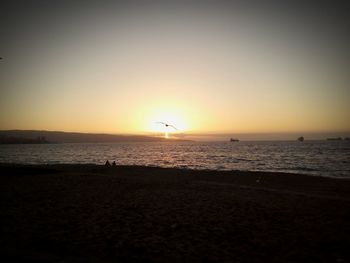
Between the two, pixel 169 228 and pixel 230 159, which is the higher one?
pixel 169 228

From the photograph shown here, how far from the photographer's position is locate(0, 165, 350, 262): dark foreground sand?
5.20 metres

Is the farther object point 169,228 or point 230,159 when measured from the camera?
point 230,159

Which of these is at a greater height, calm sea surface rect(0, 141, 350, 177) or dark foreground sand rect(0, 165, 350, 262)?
dark foreground sand rect(0, 165, 350, 262)

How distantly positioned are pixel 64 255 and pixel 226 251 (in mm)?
3063

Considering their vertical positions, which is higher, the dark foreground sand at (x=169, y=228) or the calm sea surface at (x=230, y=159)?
the dark foreground sand at (x=169, y=228)

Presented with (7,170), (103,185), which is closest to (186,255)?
(103,185)

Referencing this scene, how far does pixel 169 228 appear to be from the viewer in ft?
22.8

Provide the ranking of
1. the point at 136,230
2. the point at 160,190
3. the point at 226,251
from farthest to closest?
the point at 160,190, the point at 136,230, the point at 226,251

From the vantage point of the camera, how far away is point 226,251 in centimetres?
539

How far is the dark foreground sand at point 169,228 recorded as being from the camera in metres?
5.20

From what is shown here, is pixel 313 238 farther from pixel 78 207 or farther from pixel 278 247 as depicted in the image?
pixel 78 207

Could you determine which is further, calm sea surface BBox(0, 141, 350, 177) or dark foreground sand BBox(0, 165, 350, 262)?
calm sea surface BBox(0, 141, 350, 177)

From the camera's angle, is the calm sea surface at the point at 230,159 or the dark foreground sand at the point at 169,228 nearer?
the dark foreground sand at the point at 169,228

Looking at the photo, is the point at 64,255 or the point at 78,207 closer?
the point at 64,255
